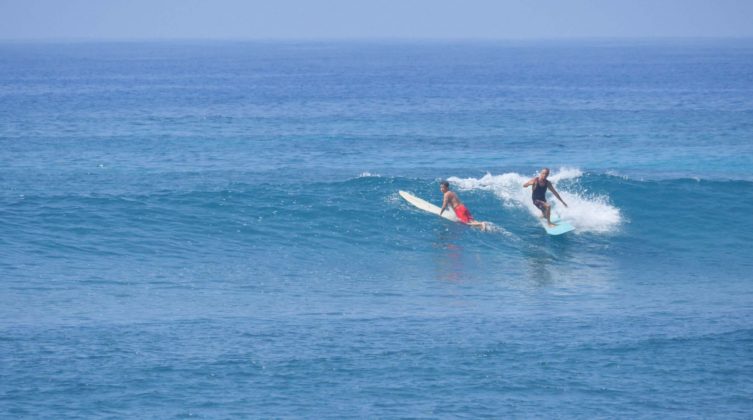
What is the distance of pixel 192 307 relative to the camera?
18062 millimetres

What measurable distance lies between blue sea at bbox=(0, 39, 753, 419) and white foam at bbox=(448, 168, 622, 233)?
0.11 metres

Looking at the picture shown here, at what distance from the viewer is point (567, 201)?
1059 inches

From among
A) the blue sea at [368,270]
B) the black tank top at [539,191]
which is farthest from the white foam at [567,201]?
the black tank top at [539,191]

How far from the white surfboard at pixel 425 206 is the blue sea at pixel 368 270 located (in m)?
0.28

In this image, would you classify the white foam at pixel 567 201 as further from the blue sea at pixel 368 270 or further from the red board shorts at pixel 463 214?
the red board shorts at pixel 463 214

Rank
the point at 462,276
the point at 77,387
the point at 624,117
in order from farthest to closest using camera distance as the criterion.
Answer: the point at 624,117, the point at 462,276, the point at 77,387

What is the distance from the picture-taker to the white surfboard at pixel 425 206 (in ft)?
82.3

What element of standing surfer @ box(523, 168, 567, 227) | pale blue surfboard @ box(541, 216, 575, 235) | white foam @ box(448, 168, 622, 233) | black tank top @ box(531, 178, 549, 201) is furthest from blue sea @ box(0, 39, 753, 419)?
black tank top @ box(531, 178, 549, 201)

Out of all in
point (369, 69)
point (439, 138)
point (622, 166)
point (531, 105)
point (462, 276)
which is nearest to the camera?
point (462, 276)

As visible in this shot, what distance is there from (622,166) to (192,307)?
20873 mm

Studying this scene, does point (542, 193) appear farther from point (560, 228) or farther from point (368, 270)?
point (368, 270)

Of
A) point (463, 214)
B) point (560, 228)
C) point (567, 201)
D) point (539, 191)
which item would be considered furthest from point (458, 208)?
point (567, 201)

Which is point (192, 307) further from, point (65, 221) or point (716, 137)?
point (716, 137)

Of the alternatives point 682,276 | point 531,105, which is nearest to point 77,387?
point 682,276
